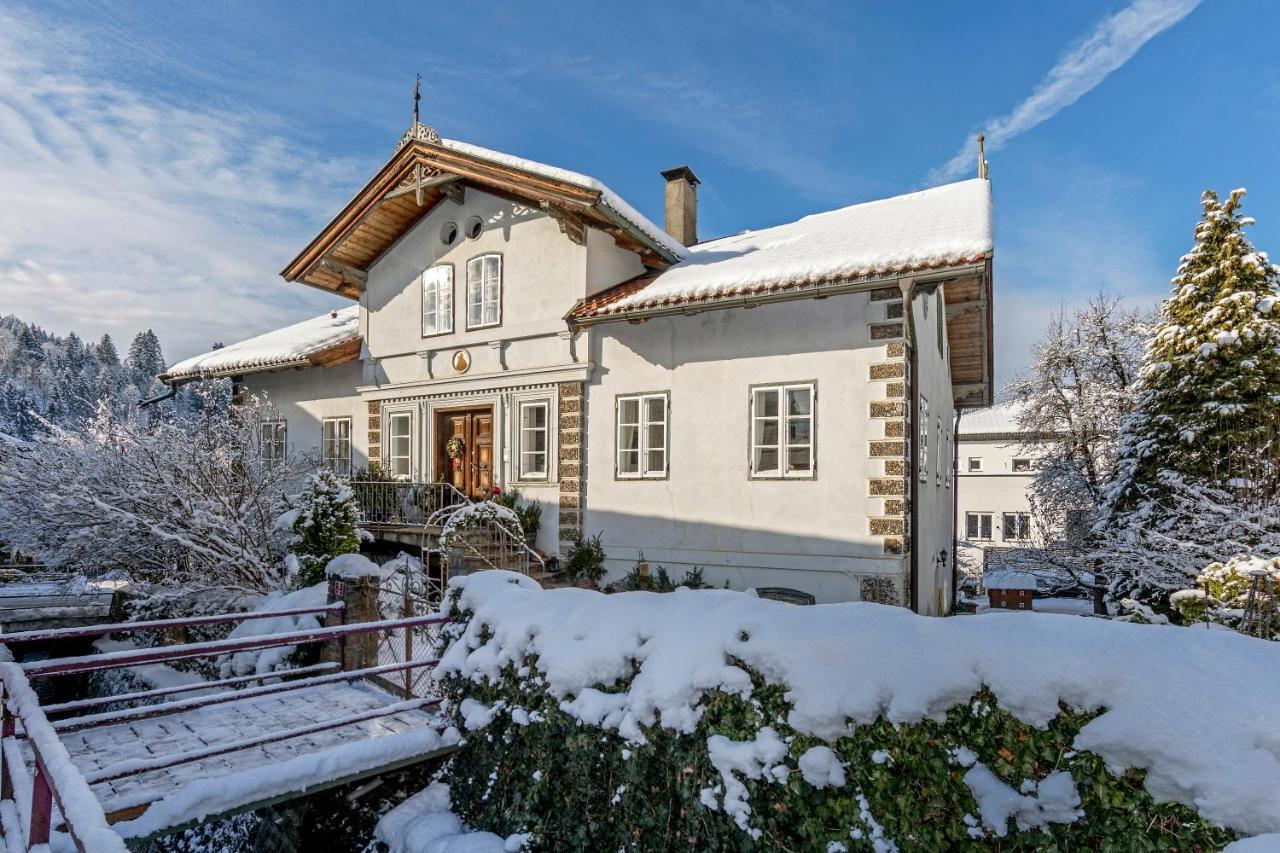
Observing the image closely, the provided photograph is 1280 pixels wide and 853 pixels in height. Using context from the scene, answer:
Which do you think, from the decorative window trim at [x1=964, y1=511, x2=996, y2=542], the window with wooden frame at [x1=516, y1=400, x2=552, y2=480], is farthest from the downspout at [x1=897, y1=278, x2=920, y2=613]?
the decorative window trim at [x1=964, y1=511, x2=996, y2=542]

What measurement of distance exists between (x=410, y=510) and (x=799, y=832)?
1242 cm

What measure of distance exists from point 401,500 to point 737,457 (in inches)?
285

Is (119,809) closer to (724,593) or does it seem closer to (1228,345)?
(724,593)

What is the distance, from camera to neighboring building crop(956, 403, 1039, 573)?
32656 millimetres

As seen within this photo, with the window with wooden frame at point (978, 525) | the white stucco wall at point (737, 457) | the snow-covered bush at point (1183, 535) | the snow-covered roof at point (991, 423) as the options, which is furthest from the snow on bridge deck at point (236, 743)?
the snow-covered roof at point (991, 423)

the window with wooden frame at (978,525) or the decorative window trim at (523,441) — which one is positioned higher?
the decorative window trim at (523,441)

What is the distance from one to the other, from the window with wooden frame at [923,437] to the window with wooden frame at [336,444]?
1247 centimetres

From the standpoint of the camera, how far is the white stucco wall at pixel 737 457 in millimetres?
10750

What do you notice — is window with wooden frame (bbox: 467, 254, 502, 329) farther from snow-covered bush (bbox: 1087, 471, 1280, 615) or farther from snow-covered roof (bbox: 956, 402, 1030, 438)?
snow-covered roof (bbox: 956, 402, 1030, 438)

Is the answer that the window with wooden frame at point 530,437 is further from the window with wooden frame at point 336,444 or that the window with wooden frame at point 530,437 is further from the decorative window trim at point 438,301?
the window with wooden frame at point 336,444

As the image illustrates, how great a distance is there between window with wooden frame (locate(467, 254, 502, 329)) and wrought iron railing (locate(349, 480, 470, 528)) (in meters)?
3.40

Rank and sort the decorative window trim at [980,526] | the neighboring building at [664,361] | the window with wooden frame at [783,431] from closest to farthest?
the neighboring building at [664,361], the window with wooden frame at [783,431], the decorative window trim at [980,526]

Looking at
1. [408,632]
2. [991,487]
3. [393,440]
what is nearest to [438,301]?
[393,440]

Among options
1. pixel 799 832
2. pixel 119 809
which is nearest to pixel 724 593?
pixel 799 832
